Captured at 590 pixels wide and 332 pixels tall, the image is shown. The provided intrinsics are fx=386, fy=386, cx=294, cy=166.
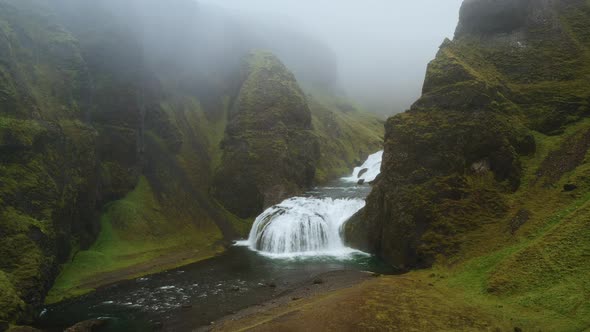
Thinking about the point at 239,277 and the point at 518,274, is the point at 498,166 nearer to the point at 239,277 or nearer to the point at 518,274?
the point at 518,274

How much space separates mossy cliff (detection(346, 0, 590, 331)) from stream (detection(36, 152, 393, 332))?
443 centimetres

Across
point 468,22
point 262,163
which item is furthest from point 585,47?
point 262,163

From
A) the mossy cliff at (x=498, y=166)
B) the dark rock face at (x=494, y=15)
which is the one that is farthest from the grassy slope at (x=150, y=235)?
the dark rock face at (x=494, y=15)

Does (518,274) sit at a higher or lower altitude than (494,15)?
lower

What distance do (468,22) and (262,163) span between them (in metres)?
38.9

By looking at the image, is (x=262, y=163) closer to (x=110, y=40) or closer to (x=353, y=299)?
(x=110, y=40)

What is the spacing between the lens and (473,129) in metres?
39.5

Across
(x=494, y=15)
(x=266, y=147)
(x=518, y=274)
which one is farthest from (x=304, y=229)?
(x=494, y=15)

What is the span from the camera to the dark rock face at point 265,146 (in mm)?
66750

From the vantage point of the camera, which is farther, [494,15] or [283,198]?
[283,198]

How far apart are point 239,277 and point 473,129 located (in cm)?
2831

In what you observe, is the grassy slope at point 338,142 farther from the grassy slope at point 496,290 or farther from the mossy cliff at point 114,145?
the grassy slope at point 496,290

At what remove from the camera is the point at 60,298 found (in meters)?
35.2

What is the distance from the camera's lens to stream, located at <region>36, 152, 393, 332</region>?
30.5 meters
